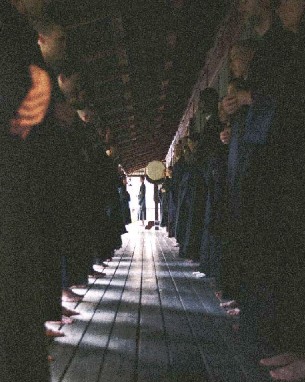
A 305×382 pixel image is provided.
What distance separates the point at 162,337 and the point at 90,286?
7.72 ft

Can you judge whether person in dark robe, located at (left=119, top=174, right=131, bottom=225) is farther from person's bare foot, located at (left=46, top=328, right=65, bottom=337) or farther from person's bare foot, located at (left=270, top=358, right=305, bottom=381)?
person's bare foot, located at (left=270, top=358, right=305, bottom=381)

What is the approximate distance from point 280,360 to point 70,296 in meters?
2.51

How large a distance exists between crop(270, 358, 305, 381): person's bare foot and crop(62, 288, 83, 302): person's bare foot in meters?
2.49

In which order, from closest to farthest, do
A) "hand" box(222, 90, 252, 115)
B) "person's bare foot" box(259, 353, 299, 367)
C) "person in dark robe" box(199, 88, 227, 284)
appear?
"person's bare foot" box(259, 353, 299, 367), "hand" box(222, 90, 252, 115), "person in dark robe" box(199, 88, 227, 284)

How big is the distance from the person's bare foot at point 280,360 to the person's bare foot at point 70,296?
2.34 metres

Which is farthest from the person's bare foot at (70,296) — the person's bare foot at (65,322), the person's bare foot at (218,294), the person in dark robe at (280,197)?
the person in dark robe at (280,197)

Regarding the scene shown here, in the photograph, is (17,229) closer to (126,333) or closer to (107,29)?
(126,333)

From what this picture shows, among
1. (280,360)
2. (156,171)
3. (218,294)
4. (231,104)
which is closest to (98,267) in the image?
(218,294)

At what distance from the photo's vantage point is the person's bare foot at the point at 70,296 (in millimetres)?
4445

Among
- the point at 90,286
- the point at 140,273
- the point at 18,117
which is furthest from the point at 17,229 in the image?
the point at 140,273

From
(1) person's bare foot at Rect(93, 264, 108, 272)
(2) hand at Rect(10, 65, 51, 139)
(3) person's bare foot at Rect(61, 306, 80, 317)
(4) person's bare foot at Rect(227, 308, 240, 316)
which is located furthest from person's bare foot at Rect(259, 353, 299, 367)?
(1) person's bare foot at Rect(93, 264, 108, 272)

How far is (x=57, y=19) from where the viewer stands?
5.36 metres

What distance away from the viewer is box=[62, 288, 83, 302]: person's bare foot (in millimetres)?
4445

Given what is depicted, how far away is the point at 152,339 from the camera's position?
3094 millimetres
